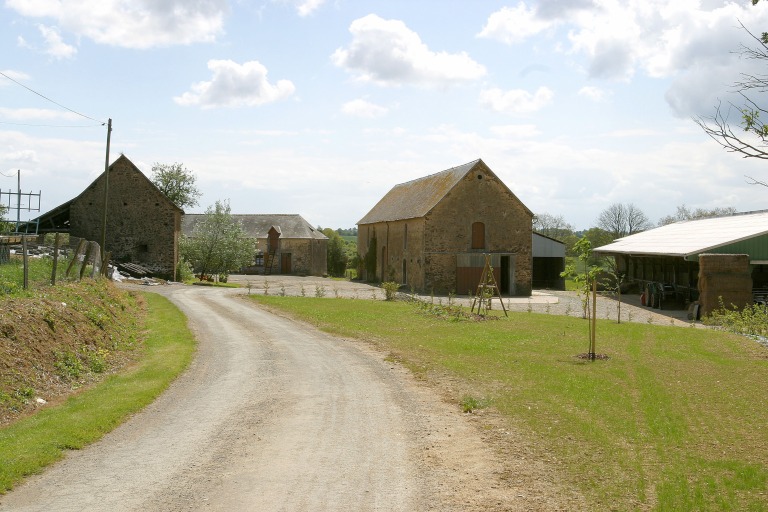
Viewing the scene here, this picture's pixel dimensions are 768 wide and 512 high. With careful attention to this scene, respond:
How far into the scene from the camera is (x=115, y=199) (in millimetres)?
44344

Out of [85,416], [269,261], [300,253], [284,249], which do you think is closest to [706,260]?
[85,416]

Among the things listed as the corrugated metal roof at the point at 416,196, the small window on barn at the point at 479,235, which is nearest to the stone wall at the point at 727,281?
the small window on barn at the point at 479,235

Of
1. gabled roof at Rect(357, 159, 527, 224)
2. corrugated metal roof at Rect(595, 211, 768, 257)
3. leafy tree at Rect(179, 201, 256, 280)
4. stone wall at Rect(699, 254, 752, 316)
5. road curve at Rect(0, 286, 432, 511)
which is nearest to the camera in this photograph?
road curve at Rect(0, 286, 432, 511)

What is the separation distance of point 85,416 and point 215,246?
40.9m

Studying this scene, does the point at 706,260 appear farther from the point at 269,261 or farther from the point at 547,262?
the point at 269,261

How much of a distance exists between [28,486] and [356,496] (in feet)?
12.0

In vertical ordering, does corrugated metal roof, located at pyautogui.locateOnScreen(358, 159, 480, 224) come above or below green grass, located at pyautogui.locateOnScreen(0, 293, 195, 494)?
above

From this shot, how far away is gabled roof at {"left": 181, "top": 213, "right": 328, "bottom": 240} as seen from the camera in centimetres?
7006

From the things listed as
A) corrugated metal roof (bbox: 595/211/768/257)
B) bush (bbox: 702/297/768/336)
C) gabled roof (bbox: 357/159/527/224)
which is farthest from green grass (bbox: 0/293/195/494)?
gabled roof (bbox: 357/159/527/224)

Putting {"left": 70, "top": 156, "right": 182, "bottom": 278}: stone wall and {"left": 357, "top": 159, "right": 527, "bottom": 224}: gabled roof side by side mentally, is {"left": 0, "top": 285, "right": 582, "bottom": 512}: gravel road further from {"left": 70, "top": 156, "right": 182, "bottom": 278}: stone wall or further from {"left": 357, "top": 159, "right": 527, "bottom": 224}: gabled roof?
{"left": 70, "top": 156, "right": 182, "bottom": 278}: stone wall

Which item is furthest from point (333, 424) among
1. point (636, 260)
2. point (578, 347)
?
point (636, 260)

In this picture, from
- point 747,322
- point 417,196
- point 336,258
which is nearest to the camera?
point 747,322

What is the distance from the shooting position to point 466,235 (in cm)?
4434

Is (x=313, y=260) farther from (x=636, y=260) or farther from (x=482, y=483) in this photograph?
(x=482, y=483)
